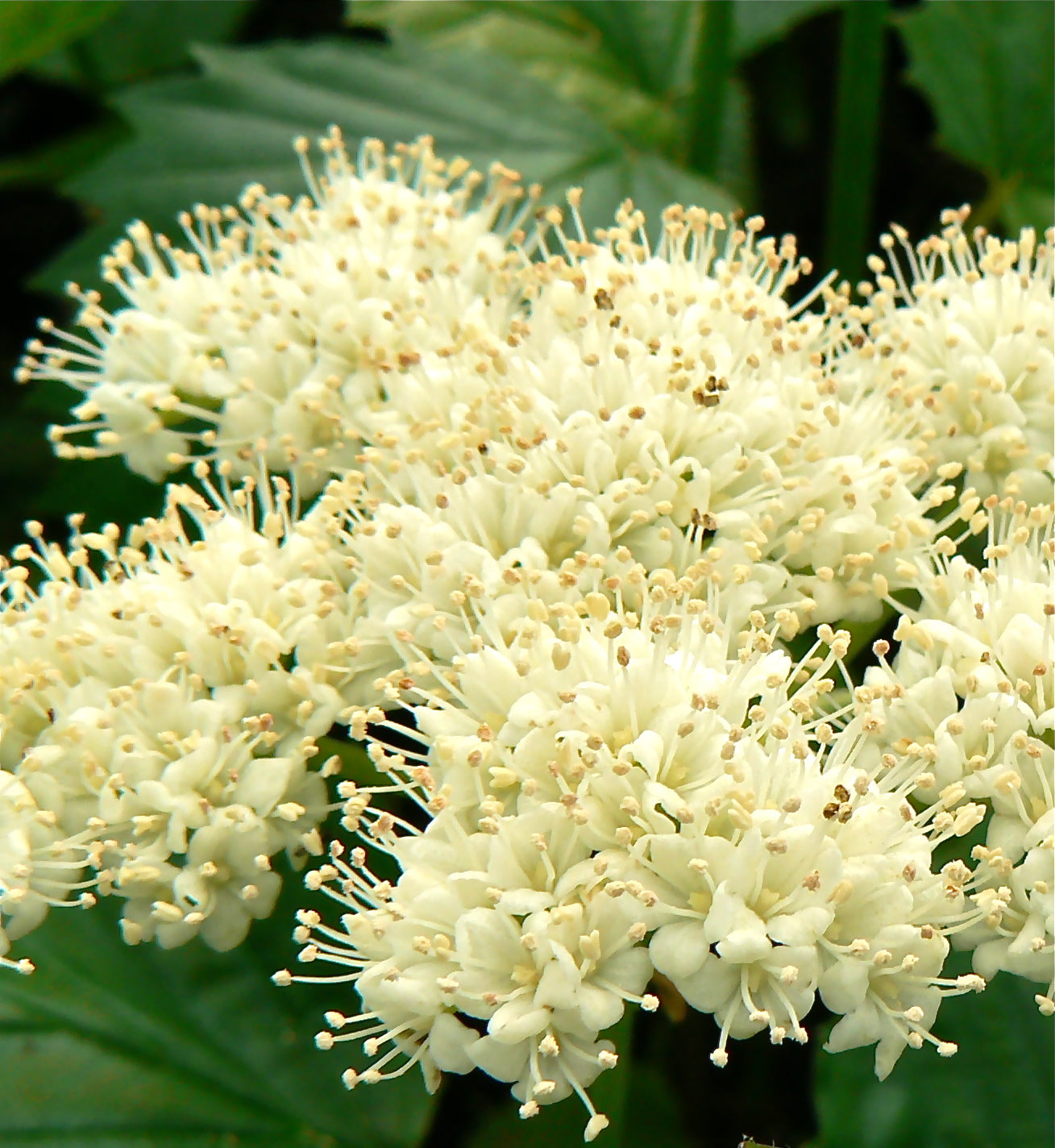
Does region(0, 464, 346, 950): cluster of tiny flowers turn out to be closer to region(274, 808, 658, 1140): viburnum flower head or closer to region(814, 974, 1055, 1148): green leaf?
region(274, 808, 658, 1140): viburnum flower head

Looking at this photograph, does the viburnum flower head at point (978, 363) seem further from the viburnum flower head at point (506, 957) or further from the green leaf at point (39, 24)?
the green leaf at point (39, 24)

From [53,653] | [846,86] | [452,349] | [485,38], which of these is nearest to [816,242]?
[846,86]

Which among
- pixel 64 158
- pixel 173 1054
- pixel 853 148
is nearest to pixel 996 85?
pixel 853 148

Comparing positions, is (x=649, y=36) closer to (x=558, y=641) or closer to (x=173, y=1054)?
(x=558, y=641)

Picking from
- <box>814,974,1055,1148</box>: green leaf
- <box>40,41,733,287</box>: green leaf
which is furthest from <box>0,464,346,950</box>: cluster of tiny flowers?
<box>40,41,733,287</box>: green leaf

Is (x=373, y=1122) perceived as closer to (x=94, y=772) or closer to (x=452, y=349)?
(x=94, y=772)
